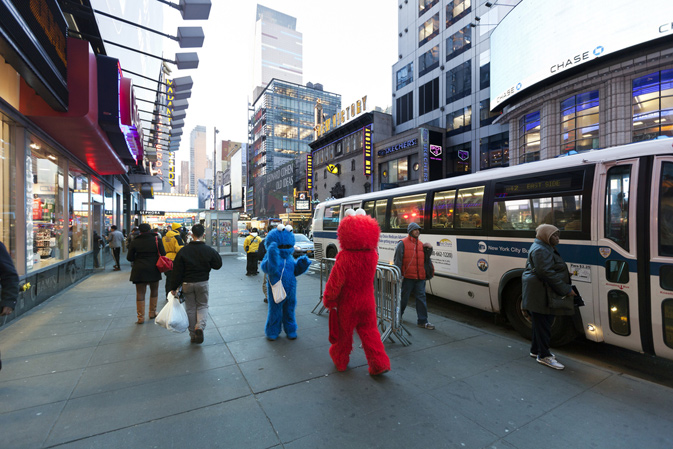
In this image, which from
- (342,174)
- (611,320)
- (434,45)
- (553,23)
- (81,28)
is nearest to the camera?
(611,320)

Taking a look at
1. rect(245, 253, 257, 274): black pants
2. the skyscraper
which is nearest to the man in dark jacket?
rect(245, 253, 257, 274): black pants

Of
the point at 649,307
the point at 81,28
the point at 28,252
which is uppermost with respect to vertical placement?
the point at 81,28

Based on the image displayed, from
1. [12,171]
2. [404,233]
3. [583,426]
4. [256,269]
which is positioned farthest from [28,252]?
[583,426]

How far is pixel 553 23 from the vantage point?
55.7ft

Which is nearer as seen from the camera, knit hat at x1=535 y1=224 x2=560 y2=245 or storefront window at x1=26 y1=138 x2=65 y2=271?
knit hat at x1=535 y1=224 x2=560 y2=245

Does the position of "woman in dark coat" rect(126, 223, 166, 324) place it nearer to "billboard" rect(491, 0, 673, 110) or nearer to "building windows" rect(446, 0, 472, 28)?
"billboard" rect(491, 0, 673, 110)

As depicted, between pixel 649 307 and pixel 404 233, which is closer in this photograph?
pixel 649 307

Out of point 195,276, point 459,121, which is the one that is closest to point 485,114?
point 459,121

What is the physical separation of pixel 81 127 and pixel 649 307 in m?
10.7

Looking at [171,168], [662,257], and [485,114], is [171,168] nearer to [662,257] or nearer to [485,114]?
[485,114]

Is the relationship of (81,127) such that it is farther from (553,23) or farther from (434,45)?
(434,45)

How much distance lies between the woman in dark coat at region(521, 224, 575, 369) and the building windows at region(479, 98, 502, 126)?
865 inches

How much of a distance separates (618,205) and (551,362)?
2.30m

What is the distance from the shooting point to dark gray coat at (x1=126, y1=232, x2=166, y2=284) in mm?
5684
